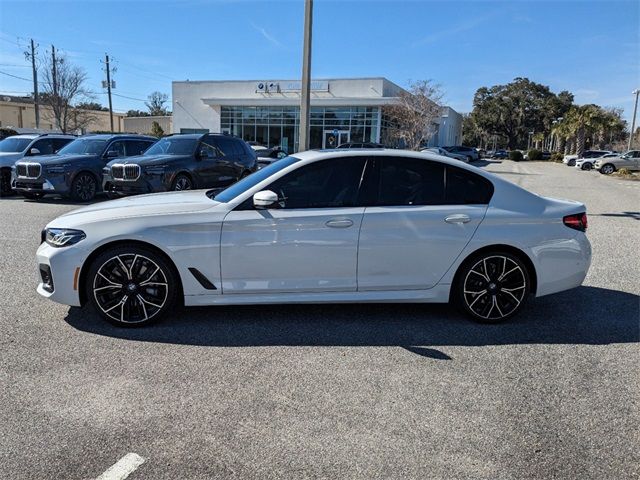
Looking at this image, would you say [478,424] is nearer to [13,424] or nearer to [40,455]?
[40,455]

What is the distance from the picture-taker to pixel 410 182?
4.88 metres

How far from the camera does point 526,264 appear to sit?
4926 mm

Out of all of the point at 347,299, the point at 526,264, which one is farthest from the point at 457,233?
the point at 347,299

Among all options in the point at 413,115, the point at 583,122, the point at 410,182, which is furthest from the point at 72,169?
the point at 583,122

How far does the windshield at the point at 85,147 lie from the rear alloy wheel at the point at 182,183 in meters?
3.14

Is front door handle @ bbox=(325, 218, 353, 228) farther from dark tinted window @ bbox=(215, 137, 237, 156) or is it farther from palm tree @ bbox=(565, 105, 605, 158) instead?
palm tree @ bbox=(565, 105, 605, 158)

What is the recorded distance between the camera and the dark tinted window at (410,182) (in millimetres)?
4816

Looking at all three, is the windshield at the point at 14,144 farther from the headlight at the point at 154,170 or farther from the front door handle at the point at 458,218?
the front door handle at the point at 458,218

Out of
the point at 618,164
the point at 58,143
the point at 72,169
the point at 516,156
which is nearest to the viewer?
the point at 72,169

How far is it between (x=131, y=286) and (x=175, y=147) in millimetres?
9344

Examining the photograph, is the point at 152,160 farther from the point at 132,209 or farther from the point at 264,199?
the point at 264,199

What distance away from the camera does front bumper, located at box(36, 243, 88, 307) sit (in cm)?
448

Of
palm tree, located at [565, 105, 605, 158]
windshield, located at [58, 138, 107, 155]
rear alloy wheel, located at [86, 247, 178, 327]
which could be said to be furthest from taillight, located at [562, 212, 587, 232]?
palm tree, located at [565, 105, 605, 158]

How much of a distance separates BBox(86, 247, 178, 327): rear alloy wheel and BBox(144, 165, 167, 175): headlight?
835 centimetres
